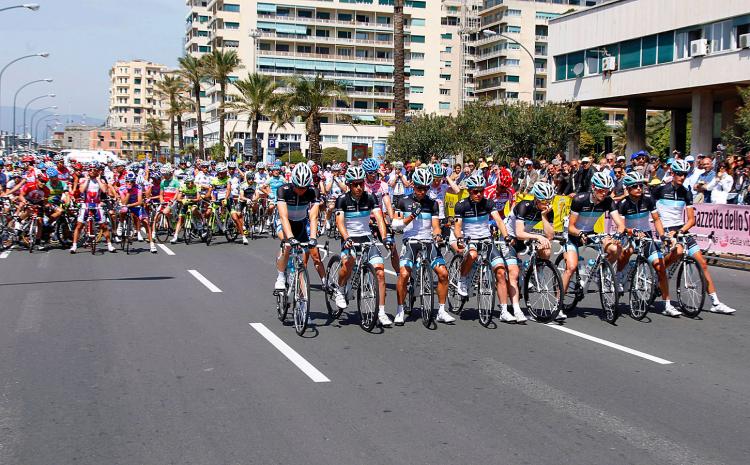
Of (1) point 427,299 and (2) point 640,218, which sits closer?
(1) point 427,299

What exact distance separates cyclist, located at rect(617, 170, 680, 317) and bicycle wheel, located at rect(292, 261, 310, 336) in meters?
4.48

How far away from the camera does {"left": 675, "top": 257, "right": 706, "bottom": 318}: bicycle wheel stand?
10.9 meters

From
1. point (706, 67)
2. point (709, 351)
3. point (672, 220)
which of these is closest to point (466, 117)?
point (706, 67)

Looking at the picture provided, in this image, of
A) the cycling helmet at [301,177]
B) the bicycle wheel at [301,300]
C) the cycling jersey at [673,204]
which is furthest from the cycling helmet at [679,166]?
the bicycle wheel at [301,300]

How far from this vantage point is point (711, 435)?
595 cm

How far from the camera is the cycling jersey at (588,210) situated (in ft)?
35.6

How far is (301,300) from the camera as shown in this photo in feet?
31.3

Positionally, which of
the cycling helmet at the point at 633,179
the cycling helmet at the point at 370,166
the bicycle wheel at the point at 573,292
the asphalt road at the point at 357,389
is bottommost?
the asphalt road at the point at 357,389

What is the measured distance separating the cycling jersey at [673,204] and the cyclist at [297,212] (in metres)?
5.02

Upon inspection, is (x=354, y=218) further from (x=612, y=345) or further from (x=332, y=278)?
(x=612, y=345)

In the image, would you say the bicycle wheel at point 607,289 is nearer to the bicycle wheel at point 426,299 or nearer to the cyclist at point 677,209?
the cyclist at point 677,209

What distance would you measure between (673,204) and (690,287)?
1271 millimetres

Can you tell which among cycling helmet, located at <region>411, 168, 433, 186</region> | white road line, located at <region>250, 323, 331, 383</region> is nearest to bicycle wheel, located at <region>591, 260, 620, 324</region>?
cycling helmet, located at <region>411, 168, 433, 186</region>

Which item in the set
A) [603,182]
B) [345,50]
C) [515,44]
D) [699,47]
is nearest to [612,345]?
[603,182]
